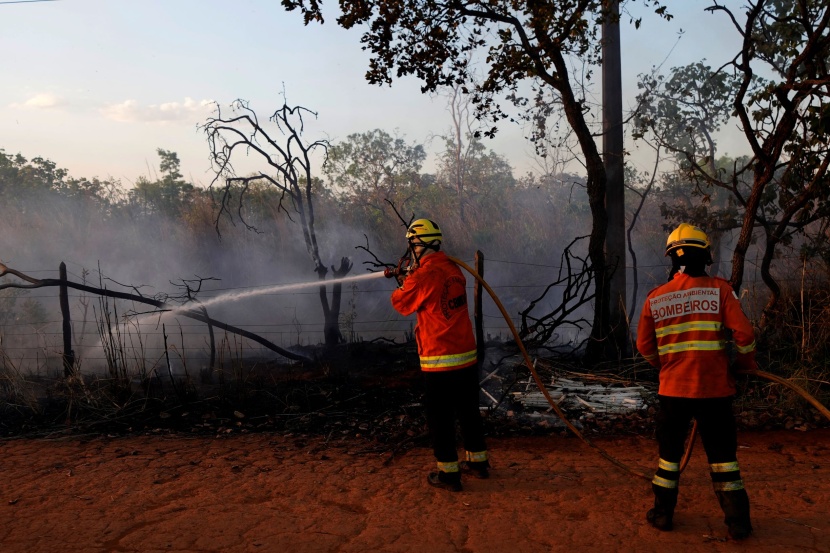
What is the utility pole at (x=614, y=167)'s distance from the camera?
9.08 m

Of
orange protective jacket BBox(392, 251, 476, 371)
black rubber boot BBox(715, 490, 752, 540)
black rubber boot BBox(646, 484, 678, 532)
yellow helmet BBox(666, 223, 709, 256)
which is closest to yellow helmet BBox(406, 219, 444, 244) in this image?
orange protective jacket BBox(392, 251, 476, 371)

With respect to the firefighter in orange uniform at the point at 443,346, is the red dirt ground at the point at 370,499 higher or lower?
lower

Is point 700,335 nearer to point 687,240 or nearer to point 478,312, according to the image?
point 687,240

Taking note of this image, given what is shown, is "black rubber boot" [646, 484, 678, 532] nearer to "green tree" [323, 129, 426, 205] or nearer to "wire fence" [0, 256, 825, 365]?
"wire fence" [0, 256, 825, 365]

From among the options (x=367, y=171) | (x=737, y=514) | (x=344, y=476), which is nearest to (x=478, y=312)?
(x=344, y=476)

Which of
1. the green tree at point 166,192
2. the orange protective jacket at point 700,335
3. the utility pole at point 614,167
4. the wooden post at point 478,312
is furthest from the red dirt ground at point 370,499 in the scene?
the green tree at point 166,192

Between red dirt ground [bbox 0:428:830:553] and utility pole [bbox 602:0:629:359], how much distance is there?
3.17 m

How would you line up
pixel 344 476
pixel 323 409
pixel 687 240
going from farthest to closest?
pixel 323 409, pixel 344 476, pixel 687 240

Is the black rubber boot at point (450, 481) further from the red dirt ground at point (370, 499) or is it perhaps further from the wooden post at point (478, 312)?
the wooden post at point (478, 312)

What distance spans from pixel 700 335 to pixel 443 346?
1.83 meters

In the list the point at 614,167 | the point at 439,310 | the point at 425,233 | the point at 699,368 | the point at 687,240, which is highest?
the point at 614,167

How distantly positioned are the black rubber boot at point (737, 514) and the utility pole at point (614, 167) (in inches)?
204

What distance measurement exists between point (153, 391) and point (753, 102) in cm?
802

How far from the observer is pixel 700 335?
12.8 feet
